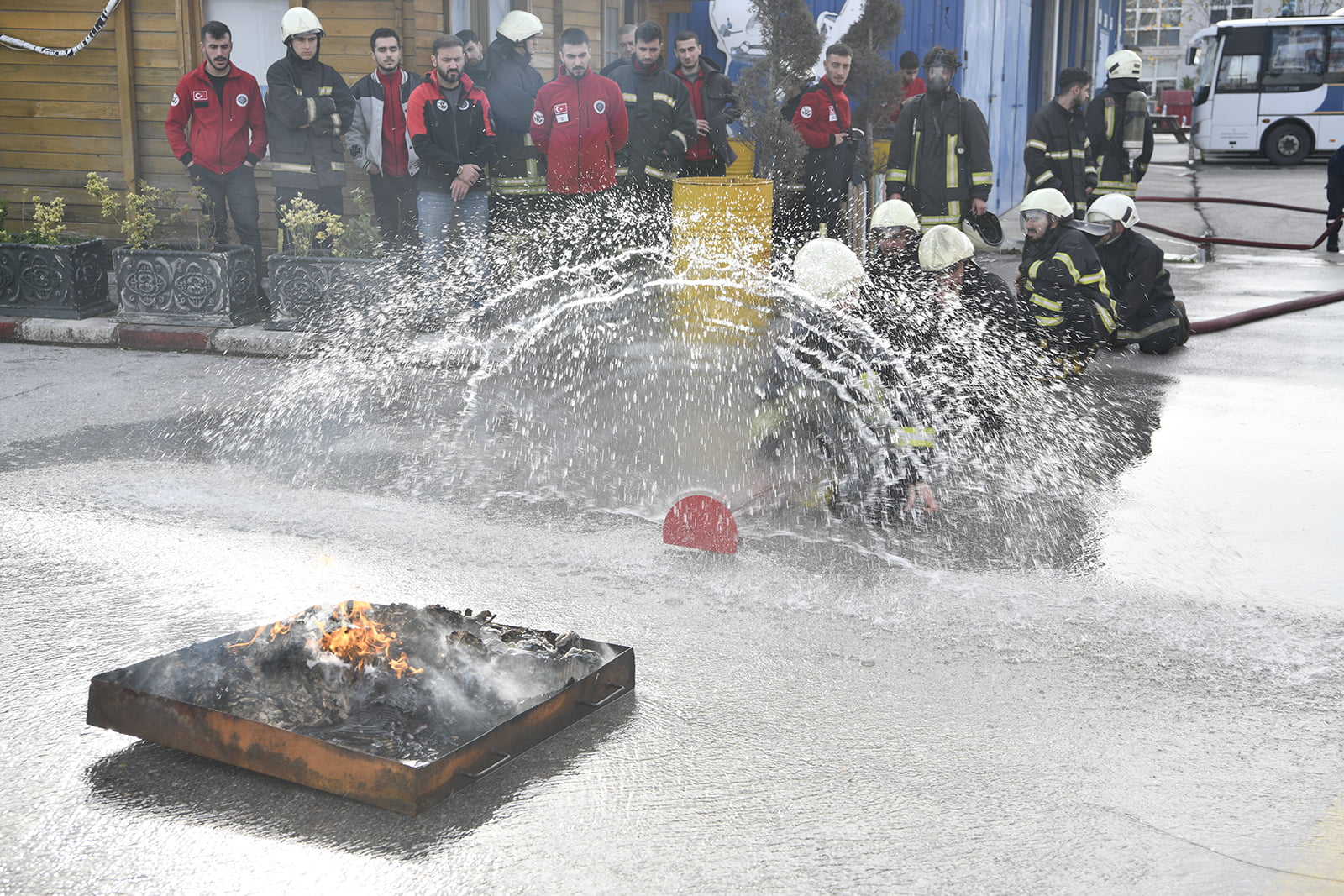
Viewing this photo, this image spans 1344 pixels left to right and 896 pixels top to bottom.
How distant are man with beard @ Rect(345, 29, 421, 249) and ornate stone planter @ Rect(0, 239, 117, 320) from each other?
7.50ft

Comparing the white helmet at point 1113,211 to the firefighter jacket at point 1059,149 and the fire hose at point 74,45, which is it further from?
the fire hose at point 74,45

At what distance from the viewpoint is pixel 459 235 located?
9961mm

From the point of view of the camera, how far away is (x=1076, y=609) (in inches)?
181

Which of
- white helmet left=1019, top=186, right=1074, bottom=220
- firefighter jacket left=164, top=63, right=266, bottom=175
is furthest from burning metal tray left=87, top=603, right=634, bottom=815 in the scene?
firefighter jacket left=164, top=63, right=266, bottom=175

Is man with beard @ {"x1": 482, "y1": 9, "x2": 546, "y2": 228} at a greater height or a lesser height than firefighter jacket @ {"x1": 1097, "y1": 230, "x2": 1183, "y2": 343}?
greater

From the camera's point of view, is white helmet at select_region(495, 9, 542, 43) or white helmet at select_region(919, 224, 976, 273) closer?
white helmet at select_region(919, 224, 976, 273)

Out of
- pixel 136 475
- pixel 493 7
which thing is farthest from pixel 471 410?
pixel 493 7

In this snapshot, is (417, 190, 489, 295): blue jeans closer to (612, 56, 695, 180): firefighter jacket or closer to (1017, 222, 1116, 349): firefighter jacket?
(612, 56, 695, 180): firefighter jacket

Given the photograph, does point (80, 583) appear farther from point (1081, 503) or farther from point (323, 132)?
point (323, 132)

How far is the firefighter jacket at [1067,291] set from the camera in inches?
313

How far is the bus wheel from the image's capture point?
1101 inches

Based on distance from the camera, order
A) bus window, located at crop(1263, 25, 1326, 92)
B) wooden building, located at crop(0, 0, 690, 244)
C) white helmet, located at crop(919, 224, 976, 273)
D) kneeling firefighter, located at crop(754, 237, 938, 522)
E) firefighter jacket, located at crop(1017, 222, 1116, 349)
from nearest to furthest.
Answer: kneeling firefighter, located at crop(754, 237, 938, 522), white helmet, located at crop(919, 224, 976, 273), firefighter jacket, located at crop(1017, 222, 1116, 349), wooden building, located at crop(0, 0, 690, 244), bus window, located at crop(1263, 25, 1326, 92)

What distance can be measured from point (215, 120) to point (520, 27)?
2.53 metres

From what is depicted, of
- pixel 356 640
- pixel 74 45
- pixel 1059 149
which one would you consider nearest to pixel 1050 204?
pixel 1059 149
